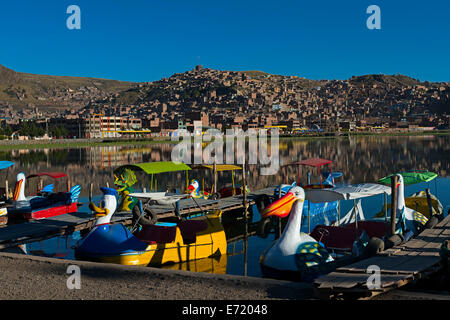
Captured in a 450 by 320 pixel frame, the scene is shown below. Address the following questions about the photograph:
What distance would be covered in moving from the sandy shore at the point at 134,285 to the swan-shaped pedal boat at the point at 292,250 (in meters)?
2.57

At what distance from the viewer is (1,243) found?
54.8 feet

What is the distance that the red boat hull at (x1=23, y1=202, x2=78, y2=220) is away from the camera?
75.9ft

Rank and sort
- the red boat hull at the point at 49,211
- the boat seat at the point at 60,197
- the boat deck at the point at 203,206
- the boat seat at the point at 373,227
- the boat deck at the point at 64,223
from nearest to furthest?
the boat deck at the point at 64,223
the boat seat at the point at 373,227
the boat deck at the point at 203,206
the red boat hull at the point at 49,211
the boat seat at the point at 60,197

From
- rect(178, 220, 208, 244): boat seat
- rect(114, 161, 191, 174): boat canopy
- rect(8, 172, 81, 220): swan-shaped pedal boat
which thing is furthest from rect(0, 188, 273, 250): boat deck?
rect(178, 220, 208, 244): boat seat

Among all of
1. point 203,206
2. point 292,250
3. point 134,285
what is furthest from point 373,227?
point 134,285

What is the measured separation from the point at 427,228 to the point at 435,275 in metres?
6.24

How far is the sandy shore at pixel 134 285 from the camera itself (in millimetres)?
10312

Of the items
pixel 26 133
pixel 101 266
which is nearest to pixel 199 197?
pixel 101 266

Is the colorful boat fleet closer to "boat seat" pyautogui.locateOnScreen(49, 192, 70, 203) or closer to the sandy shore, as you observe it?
"boat seat" pyautogui.locateOnScreen(49, 192, 70, 203)

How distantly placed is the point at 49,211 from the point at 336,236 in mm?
14342

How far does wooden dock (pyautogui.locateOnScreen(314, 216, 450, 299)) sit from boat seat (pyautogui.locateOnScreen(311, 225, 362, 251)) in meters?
2.37

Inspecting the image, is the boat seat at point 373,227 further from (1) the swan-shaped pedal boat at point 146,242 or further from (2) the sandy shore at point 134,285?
(2) the sandy shore at point 134,285

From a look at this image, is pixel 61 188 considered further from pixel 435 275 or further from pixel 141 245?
pixel 435 275

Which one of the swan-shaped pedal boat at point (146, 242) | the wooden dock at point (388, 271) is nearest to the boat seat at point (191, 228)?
the swan-shaped pedal boat at point (146, 242)
